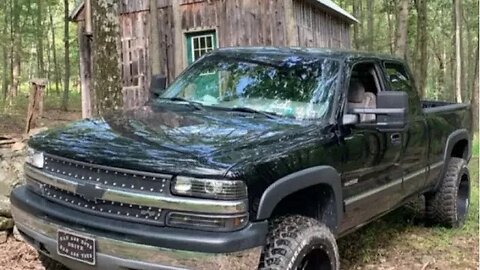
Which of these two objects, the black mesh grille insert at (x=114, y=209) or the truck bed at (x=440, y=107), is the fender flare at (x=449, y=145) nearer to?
the truck bed at (x=440, y=107)

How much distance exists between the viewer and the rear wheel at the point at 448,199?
6.18 m

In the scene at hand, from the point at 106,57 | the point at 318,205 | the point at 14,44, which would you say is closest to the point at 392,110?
the point at 318,205

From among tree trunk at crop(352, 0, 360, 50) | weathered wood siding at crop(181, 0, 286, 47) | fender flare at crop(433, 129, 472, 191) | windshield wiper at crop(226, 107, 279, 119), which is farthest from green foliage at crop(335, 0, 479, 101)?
windshield wiper at crop(226, 107, 279, 119)

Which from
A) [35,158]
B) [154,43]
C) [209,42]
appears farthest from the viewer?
[209,42]

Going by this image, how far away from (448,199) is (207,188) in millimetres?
4139

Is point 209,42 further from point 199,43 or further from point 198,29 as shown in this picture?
point 198,29

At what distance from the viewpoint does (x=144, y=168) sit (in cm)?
302

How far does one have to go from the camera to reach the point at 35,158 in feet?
11.9

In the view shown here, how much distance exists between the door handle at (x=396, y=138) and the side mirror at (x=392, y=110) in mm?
738

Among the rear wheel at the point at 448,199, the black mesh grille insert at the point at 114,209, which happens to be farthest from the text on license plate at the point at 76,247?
the rear wheel at the point at 448,199

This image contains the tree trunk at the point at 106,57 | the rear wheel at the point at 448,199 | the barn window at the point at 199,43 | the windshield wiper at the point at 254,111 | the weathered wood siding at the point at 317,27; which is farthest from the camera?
the barn window at the point at 199,43

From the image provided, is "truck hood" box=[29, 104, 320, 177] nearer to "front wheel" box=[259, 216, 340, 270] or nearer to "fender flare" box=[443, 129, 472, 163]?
"front wheel" box=[259, 216, 340, 270]

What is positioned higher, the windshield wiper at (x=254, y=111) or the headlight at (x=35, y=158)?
the windshield wiper at (x=254, y=111)

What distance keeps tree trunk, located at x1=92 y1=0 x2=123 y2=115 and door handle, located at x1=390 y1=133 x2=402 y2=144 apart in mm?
3428
